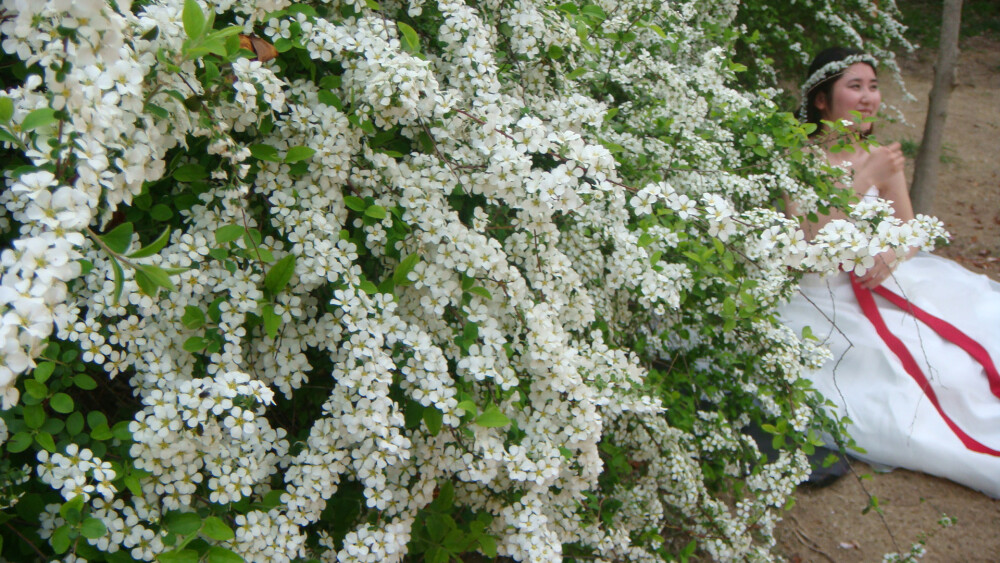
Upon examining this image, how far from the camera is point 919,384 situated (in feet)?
11.2

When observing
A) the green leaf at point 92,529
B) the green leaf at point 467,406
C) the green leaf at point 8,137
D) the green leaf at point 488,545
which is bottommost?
the green leaf at point 488,545

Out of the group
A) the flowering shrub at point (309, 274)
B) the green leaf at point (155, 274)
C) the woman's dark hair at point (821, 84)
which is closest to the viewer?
the green leaf at point (155, 274)

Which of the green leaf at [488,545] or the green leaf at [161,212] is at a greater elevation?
the green leaf at [161,212]

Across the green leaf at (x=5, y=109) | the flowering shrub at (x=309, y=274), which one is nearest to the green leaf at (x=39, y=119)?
the flowering shrub at (x=309, y=274)

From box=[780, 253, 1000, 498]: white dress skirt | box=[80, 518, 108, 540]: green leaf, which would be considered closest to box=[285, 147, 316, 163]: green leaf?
box=[80, 518, 108, 540]: green leaf

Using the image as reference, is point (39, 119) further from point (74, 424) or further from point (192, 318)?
point (74, 424)

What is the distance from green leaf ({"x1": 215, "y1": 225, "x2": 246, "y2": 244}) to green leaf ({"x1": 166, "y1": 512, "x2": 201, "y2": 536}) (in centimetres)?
48

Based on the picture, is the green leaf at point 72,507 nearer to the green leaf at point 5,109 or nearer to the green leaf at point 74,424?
the green leaf at point 74,424

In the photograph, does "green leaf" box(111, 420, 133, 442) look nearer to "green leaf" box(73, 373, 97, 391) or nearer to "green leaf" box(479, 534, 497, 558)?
"green leaf" box(73, 373, 97, 391)

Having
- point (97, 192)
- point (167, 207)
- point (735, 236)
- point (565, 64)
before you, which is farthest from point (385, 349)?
point (735, 236)

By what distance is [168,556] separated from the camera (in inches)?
49.9

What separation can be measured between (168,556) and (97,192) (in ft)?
2.01

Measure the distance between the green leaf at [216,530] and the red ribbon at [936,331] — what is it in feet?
9.64

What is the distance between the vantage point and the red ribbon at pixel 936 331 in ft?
10.8
